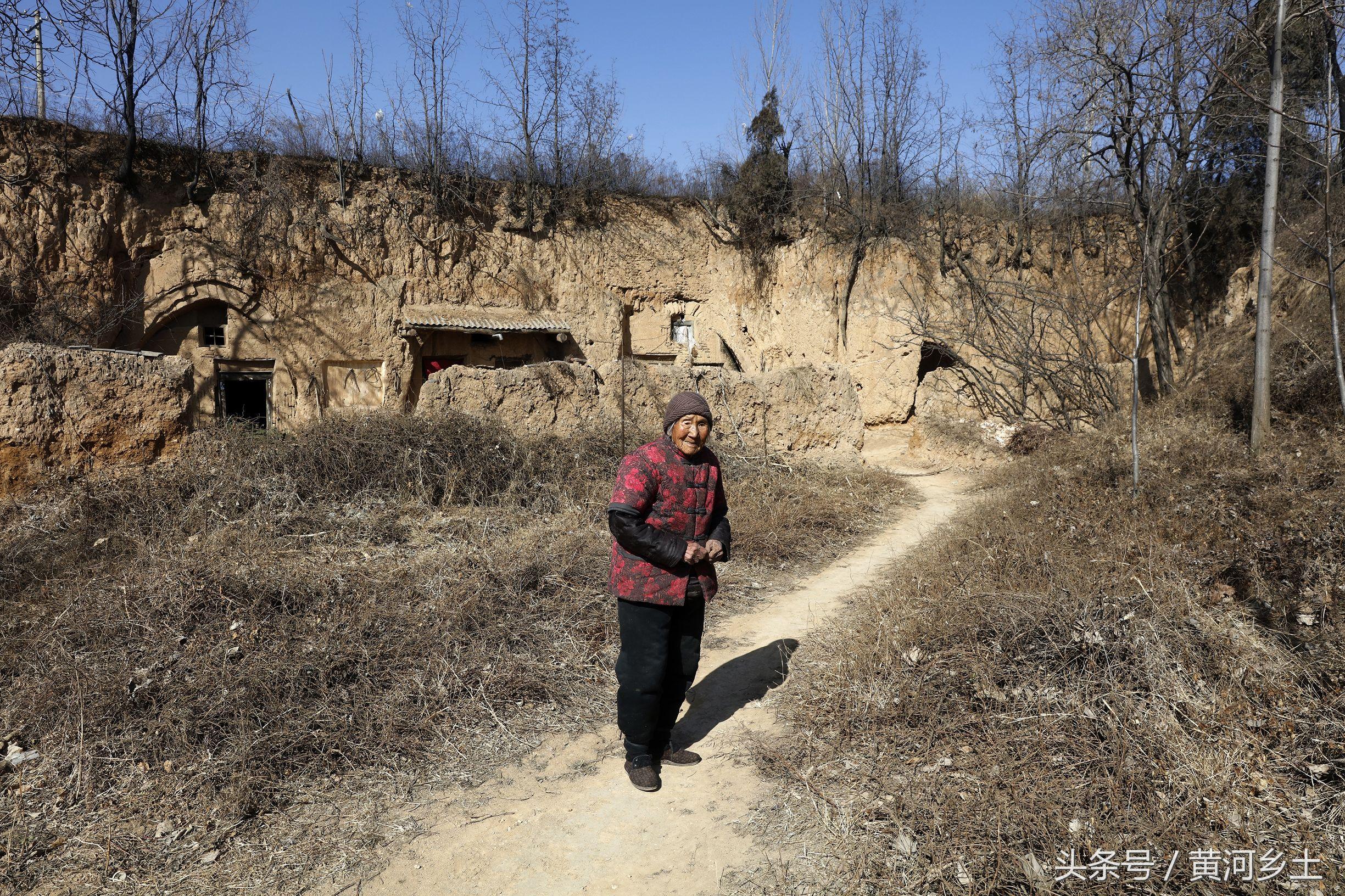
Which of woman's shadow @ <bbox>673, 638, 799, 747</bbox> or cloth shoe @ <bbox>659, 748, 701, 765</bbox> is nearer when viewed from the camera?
cloth shoe @ <bbox>659, 748, 701, 765</bbox>

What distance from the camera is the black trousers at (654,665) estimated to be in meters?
3.35

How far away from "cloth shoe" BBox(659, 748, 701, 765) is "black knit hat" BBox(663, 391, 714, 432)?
1.53m

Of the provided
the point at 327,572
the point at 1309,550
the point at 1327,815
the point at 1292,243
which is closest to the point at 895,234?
the point at 1292,243

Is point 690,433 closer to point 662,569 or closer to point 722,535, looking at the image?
point 722,535

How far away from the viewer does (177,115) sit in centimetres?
1395

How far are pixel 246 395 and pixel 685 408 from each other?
1360 cm

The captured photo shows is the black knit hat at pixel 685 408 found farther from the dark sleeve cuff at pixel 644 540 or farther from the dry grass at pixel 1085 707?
the dry grass at pixel 1085 707

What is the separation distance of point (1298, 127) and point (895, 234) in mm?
7441

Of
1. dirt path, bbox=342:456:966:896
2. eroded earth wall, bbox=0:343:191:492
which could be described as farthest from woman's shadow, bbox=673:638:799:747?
eroded earth wall, bbox=0:343:191:492

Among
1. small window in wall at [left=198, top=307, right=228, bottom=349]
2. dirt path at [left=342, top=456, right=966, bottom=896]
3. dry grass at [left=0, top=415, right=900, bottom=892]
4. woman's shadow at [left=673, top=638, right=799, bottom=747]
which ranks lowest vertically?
dirt path at [left=342, top=456, right=966, bottom=896]

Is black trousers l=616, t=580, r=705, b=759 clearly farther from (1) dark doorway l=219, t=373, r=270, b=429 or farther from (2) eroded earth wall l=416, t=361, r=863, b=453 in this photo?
(1) dark doorway l=219, t=373, r=270, b=429

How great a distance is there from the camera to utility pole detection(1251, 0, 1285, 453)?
6.59 meters

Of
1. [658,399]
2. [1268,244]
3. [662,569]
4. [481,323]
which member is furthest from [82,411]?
[1268,244]

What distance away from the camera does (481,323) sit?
15516 mm
